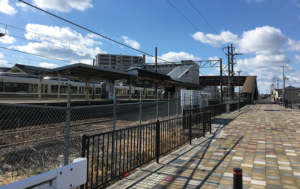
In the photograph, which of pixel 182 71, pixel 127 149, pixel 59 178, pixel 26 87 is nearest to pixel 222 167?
pixel 127 149

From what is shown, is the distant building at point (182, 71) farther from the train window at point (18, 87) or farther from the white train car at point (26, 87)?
the train window at point (18, 87)

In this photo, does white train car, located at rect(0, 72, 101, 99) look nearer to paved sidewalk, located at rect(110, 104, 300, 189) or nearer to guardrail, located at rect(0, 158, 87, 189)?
paved sidewalk, located at rect(110, 104, 300, 189)

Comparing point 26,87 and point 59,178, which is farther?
point 26,87

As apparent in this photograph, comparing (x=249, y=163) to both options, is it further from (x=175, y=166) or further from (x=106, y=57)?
(x=106, y=57)

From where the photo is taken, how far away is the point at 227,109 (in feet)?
73.0

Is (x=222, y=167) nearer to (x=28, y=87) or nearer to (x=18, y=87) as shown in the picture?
(x=18, y=87)

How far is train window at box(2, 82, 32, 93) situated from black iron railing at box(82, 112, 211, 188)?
16608mm

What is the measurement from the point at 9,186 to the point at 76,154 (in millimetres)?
4855

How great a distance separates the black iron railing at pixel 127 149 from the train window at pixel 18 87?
1661 centimetres

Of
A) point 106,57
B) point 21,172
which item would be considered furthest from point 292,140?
point 106,57

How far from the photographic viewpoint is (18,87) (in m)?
20.4

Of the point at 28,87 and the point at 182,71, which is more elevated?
the point at 182,71

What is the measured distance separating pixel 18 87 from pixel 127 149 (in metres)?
20.3

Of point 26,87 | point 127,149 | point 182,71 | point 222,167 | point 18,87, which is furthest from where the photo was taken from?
point 182,71
